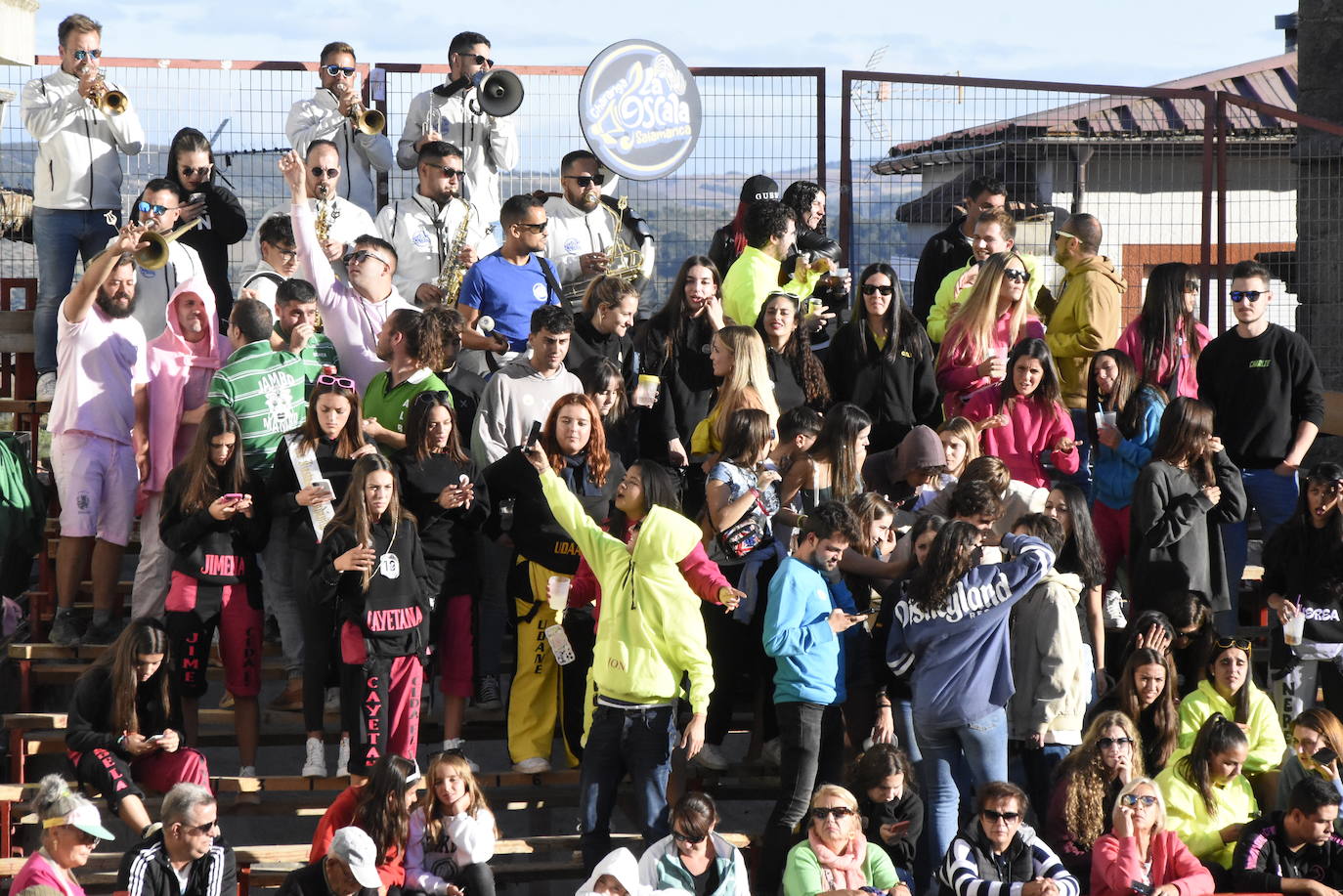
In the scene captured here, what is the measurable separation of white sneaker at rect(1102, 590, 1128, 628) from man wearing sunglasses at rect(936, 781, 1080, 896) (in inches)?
75.1

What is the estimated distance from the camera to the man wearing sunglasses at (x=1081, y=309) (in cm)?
931

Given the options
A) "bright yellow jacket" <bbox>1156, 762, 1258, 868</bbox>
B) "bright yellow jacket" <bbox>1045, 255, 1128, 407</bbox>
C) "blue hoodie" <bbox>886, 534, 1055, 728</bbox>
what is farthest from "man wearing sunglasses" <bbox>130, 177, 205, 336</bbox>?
"bright yellow jacket" <bbox>1156, 762, 1258, 868</bbox>

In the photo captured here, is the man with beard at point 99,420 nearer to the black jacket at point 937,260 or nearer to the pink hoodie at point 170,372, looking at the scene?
the pink hoodie at point 170,372

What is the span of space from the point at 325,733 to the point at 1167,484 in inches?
166

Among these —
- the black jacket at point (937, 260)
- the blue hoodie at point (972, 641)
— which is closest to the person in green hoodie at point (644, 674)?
the blue hoodie at point (972, 641)

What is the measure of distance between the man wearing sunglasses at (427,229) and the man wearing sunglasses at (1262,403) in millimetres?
4165

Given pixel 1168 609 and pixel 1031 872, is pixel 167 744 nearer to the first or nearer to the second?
pixel 1031 872

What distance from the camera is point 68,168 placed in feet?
31.0

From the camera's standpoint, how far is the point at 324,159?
30.3 ft

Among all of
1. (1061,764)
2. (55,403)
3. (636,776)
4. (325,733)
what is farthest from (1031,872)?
(55,403)

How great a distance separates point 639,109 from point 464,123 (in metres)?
1.06

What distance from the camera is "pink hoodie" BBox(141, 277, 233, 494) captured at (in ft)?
26.5

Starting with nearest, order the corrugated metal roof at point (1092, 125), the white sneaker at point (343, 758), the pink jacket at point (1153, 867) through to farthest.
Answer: the pink jacket at point (1153, 867) → the white sneaker at point (343, 758) → the corrugated metal roof at point (1092, 125)

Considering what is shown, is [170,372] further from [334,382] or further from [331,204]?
[331,204]
